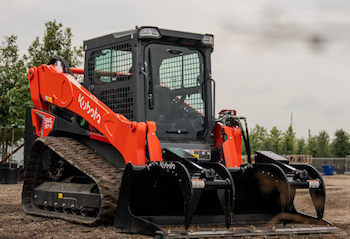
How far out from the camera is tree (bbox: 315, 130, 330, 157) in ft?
230

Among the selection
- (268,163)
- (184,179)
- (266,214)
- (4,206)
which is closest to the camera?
(184,179)

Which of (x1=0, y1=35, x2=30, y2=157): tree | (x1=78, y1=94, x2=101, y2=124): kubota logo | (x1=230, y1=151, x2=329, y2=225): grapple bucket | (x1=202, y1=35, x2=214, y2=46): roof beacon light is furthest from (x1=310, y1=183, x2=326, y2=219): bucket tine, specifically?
(x1=0, y1=35, x2=30, y2=157): tree

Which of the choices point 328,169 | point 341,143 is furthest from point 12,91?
point 341,143

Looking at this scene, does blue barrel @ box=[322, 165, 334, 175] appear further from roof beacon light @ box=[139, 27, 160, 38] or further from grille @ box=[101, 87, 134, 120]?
roof beacon light @ box=[139, 27, 160, 38]

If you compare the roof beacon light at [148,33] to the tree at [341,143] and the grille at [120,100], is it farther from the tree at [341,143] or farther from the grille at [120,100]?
the tree at [341,143]

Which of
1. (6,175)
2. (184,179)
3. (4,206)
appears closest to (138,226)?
(184,179)

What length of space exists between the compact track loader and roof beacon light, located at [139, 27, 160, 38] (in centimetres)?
2

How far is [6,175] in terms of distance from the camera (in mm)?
21984

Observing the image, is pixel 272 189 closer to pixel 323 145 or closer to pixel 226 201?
pixel 226 201

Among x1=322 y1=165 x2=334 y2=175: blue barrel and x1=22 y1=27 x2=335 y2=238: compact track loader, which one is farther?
x1=322 y1=165 x2=334 y2=175: blue barrel

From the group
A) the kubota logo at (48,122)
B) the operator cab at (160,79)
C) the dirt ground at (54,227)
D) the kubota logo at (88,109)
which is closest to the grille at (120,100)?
the operator cab at (160,79)

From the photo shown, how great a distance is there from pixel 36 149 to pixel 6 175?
37.9ft

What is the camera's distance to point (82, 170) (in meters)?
9.40

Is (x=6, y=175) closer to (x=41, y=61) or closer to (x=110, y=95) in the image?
(x=41, y=61)
